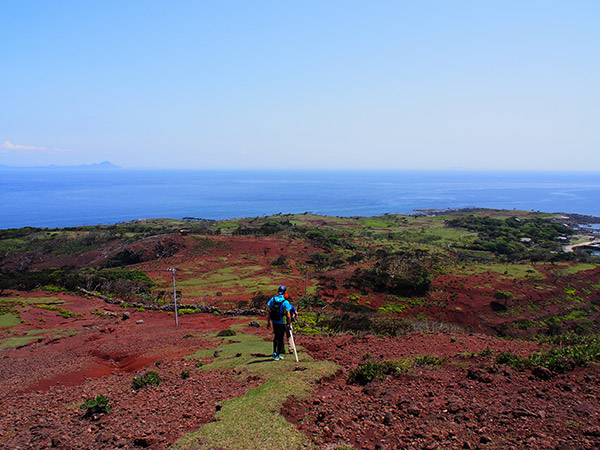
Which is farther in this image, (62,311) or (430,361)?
(62,311)

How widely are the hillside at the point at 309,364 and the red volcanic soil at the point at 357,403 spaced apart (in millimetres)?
34

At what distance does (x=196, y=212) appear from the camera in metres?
126

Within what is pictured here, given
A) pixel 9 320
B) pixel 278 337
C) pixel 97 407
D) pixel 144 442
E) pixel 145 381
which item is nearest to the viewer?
pixel 144 442

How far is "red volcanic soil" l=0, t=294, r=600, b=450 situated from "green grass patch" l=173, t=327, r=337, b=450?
0.89ft

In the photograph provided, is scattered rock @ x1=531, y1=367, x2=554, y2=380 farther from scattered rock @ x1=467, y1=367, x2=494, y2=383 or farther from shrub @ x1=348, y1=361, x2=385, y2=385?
shrub @ x1=348, y1=361, x2=385, y2=385

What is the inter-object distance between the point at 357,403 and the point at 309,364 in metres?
2.36

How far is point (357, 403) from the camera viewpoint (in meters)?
6.24

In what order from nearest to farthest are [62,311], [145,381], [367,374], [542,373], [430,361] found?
[542,373] < [367,374] < [430,361] < [145,381] < [62,311]

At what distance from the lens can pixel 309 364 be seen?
845 centimetres

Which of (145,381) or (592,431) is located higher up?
(592,431)

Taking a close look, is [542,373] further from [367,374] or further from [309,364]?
[309,364]

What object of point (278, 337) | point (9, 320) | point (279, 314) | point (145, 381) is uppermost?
point (279, 314)

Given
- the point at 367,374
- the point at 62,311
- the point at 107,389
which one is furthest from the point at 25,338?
the point at 367,374

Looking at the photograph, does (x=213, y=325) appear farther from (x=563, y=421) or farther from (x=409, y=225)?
(x=409, y=225)
